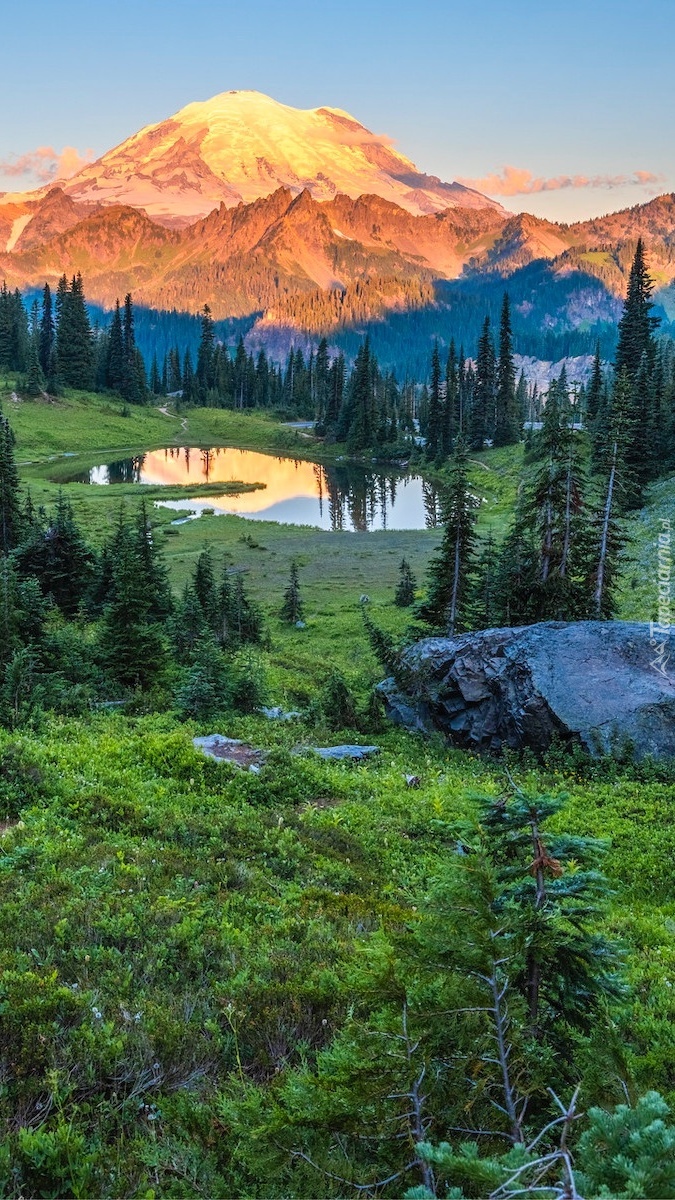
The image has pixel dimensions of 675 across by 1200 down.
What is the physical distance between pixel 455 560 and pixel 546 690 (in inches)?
381

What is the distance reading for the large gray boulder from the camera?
15.6 m

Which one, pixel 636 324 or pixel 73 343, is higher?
pixel 73 343

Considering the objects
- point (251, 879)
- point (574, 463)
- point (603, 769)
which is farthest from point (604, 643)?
point (251, 879)

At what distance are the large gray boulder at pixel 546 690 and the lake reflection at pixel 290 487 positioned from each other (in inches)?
1651

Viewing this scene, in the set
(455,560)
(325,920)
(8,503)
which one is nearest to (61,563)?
(8,503)

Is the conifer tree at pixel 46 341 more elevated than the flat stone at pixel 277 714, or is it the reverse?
the conifer tree at pixel 46 341

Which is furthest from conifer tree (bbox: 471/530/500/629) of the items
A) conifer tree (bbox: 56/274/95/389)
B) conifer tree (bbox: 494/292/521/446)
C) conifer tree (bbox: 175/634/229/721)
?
conifer tree (bbox: 56/274/95/389)

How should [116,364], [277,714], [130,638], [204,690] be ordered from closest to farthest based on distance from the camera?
[204,690] → [277,714] → [130,638] → [116,364]

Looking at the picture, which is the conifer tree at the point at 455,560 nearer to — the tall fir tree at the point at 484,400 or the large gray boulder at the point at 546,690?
the large gray boulder at the point at 546,690

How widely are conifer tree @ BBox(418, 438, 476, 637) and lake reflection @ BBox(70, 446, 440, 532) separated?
33.9m

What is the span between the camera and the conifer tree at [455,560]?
967 inches

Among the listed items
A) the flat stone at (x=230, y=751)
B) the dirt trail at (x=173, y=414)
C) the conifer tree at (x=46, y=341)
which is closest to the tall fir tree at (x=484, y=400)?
the dirt trail at (x=173, y=414)

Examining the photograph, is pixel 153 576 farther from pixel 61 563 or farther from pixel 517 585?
pixel 517 585

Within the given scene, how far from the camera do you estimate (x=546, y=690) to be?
1642 cm
